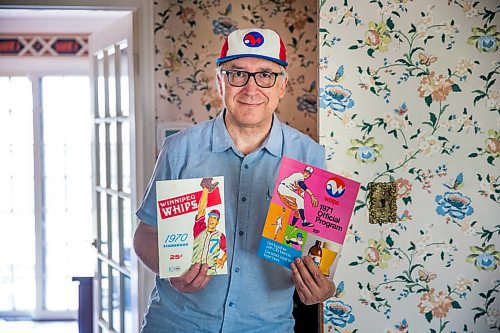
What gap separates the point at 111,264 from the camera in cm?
358

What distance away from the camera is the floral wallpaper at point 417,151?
7.88 feet

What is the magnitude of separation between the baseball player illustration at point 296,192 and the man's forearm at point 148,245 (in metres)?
0.39

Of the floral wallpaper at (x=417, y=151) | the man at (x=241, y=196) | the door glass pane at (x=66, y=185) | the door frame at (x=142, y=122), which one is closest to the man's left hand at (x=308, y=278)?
the man at (x=241, y=196)

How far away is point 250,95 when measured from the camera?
176 centimetres

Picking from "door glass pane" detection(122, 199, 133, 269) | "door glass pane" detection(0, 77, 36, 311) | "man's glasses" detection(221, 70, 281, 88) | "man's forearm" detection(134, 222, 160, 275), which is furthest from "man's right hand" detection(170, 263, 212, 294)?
"door glass pane" detection(0, 77, 36, 311)

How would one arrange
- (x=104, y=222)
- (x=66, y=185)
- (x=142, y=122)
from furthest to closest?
1. (x=66, y=185)
2. (x=104, y=222)
3. (x=142, y=122)

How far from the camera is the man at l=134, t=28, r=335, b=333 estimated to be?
1.77 m

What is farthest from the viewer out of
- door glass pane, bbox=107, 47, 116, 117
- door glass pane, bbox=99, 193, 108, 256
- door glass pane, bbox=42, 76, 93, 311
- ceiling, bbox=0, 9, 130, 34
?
door glass pane, bbox=42, 76, 93, 311

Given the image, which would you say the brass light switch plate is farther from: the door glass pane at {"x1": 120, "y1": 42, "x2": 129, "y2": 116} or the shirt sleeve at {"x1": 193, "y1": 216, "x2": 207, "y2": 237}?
the door glass pane at {"x1": 120, "y1": 42, "x2": 129, "y2": 116}

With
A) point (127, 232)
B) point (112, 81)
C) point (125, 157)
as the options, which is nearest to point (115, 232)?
point (127, 232)

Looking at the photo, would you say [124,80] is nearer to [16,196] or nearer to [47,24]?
[47,24]

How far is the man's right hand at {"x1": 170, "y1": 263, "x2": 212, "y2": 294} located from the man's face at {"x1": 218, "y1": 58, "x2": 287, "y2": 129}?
404 mm

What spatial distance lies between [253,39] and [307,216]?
1.59ft

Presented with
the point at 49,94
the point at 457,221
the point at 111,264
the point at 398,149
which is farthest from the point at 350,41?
the point at 49,94
